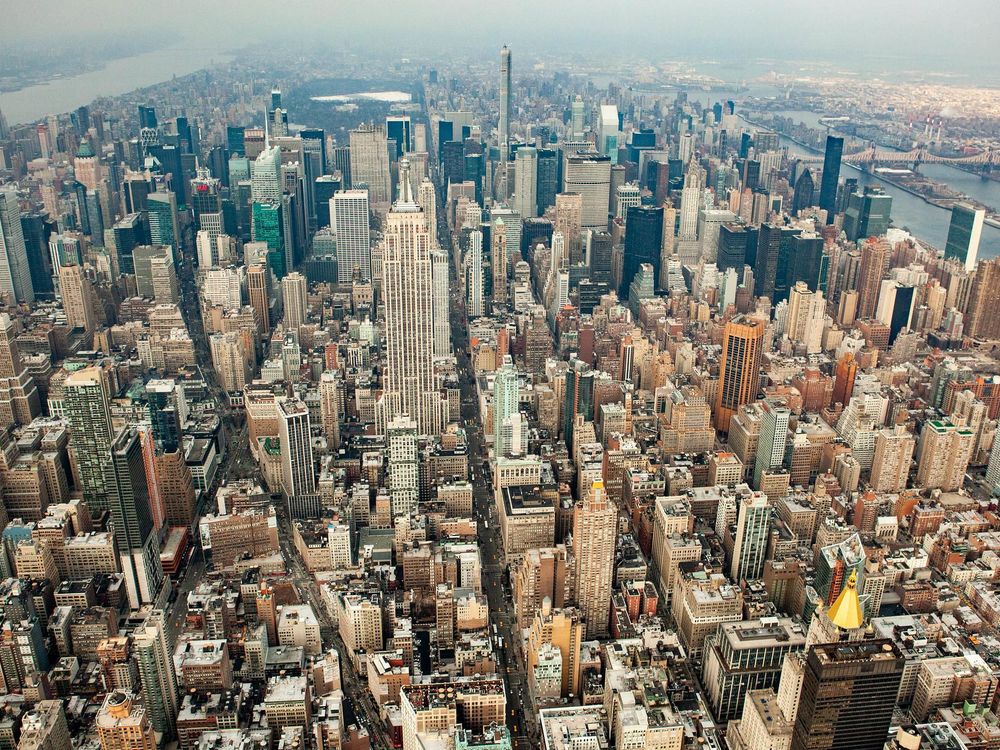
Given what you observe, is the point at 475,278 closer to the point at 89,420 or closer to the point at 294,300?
the point at 294,300

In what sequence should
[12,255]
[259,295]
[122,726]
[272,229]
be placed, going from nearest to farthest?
[122,726]
[12,255]
[259,295]
[272,229]

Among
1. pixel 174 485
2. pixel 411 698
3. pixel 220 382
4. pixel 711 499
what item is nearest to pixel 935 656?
pixel 711 499

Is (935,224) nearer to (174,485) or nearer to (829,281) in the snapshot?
(829,281)

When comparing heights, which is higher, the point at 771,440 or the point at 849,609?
the point at 849,609

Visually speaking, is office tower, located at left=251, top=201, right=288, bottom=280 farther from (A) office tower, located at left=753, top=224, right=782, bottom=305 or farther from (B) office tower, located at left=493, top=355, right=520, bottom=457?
(A) office tower, located at left=753, top=224, right=782, bottom=305

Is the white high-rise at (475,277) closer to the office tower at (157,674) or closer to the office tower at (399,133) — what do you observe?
the office tower at (399,133)

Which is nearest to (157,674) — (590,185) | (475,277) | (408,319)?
(408,319)
